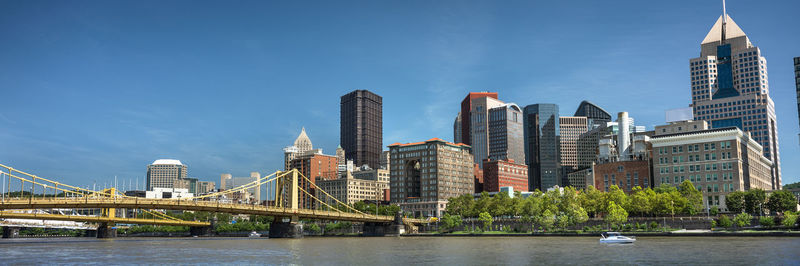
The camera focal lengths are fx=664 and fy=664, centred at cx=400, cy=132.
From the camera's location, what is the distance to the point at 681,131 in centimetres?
16462

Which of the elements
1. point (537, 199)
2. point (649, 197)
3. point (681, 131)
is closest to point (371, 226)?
point (537, 199)

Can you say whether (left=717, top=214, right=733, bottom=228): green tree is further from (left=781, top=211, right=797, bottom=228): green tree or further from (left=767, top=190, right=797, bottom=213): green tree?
(left=767, top=190, right=797, bottom=213): green tree

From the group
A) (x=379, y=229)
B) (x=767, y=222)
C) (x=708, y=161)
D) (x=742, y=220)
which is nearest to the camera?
(x=767, y=222)

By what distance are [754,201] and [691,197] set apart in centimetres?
1361

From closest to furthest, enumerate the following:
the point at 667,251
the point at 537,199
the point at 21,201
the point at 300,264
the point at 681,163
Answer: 1. the point at 300,264
2. the point at 667,251
3. the point at 21,201
4. the point at 537,199
5. the point at 681,163

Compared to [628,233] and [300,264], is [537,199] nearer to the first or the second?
[628,233]

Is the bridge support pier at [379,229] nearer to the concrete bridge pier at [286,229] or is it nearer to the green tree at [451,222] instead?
the green tree at [451,222]

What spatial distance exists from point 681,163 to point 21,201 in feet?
453

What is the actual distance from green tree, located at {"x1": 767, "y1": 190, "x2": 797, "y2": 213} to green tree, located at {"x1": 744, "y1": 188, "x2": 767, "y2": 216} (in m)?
1.64

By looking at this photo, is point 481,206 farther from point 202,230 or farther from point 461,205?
point 202,230

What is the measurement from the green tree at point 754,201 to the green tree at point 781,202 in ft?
5.40

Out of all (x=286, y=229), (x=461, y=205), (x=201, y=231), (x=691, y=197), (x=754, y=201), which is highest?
(x=691, y=197)

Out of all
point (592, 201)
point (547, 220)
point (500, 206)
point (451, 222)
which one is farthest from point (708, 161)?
point (451, 222)

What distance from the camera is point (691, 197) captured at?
143m
